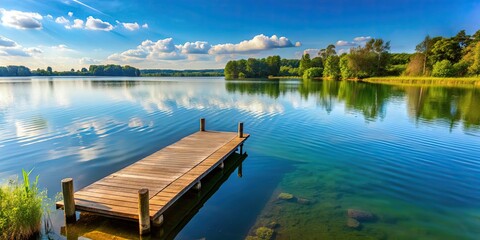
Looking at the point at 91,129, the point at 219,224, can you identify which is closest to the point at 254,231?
the point at 219,224

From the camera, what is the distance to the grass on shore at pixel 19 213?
17.0ft

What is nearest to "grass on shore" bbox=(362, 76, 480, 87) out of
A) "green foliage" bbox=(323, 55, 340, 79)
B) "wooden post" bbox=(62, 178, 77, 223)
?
"green foliage" bbox=(323, 55, 340, 79)

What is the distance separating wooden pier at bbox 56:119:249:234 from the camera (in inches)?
230

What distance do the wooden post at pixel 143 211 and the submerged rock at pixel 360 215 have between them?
16.8 ft

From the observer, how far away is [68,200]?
5969 mm

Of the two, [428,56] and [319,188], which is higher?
[428,56]

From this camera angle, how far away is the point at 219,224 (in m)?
6.59

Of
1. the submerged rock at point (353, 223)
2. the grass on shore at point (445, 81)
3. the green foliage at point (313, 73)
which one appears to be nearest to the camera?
the submerged rock at point (353, 223)

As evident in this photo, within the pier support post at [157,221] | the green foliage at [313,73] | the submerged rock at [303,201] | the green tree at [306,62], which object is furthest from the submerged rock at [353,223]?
the green tree at [306,62]

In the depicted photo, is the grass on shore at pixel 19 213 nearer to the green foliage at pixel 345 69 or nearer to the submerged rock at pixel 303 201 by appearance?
the submerged rock at pixel 303 201

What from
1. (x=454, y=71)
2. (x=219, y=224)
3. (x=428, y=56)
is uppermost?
(x=428, y=56)

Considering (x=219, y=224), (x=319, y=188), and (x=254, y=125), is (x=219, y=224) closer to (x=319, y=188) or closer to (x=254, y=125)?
(x=319, y=188)

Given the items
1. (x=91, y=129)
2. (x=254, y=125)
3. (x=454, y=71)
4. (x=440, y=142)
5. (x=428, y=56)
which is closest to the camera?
(x=440, y=142)

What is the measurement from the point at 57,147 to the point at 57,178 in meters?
4.03
